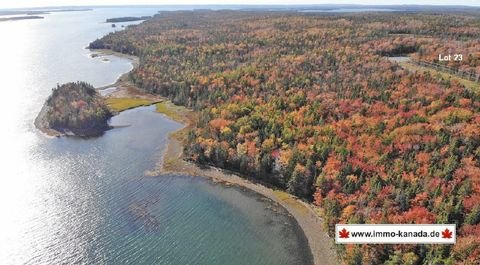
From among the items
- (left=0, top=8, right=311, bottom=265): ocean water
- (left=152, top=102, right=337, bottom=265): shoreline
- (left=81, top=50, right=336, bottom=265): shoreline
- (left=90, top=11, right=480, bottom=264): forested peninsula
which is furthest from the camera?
(left=81, top=50, right=336, bottom=265): shoreline

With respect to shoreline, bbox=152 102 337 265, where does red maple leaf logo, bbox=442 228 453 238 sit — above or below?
above

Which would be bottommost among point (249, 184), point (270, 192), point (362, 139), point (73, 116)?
point (270, 192)

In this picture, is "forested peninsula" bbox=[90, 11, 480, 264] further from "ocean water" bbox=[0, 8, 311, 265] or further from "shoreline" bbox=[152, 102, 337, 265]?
"ocean water" bbox=[0, 8, 311, 265]

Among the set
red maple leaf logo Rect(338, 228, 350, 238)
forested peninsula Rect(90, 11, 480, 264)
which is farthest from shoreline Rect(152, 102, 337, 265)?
red maple leaf logo Rect(338, 228, 350, 238)

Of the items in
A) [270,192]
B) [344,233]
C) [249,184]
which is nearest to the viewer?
[344,233]

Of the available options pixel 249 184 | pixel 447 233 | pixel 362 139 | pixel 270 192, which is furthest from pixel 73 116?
pixel 447 233

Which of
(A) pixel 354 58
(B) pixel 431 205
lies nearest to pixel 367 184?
(B) pixel 431 205

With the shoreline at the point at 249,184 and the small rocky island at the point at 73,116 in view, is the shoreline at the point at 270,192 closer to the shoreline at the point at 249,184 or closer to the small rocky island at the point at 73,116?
the shoreline at the point at 249,184

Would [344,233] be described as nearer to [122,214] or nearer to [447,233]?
[447,233]

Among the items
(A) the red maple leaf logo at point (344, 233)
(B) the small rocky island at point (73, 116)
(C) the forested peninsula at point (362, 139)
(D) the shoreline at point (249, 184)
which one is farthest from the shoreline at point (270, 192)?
(B) the small rocky island at point (73, 116)

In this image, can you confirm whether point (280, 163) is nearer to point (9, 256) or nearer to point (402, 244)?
point (402, 244)
